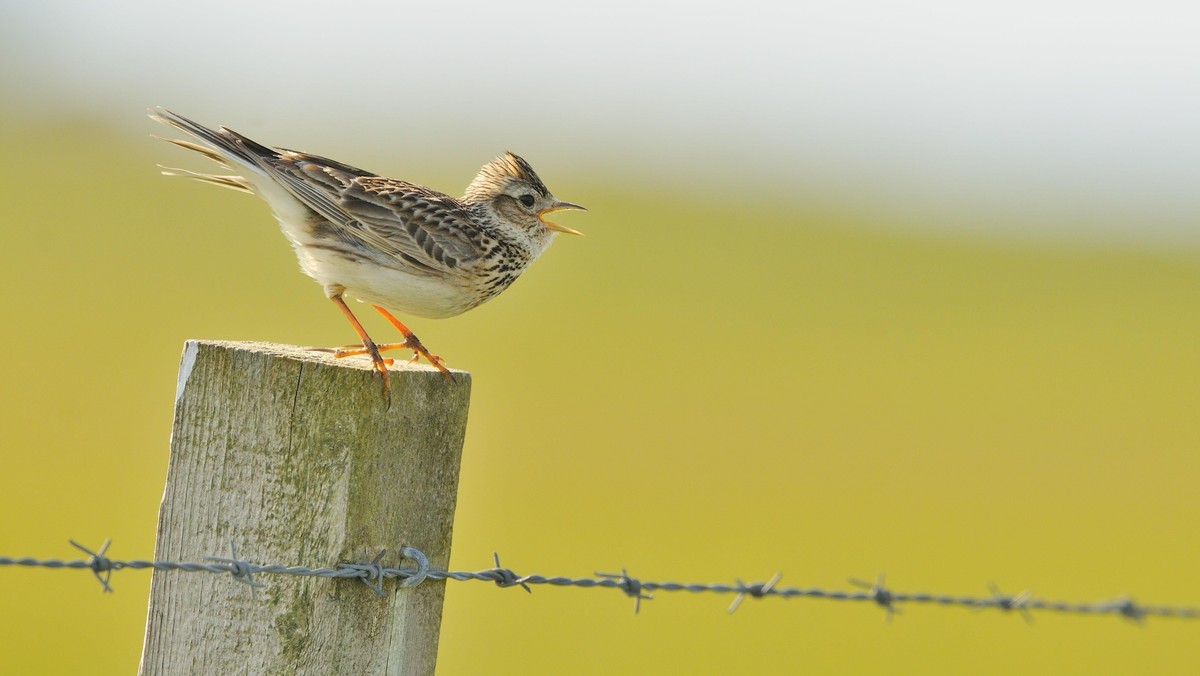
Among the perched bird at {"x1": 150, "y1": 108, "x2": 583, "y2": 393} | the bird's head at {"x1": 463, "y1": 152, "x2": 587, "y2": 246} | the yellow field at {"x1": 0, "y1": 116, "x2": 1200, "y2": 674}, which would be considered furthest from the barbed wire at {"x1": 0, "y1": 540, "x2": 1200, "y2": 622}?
the yellow field at {"x1": 0, "y1": 116, "x2": 1200, "y2": 674}

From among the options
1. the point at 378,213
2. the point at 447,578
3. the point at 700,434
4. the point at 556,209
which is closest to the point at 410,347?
the point at 378,213

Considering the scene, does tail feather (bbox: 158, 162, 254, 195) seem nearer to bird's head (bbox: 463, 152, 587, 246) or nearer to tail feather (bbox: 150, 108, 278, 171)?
tail feather (bbox: 150, 108, 278, 171)

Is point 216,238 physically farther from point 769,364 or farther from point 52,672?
point 52,672

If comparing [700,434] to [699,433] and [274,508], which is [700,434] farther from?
[274,508]

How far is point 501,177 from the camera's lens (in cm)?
855

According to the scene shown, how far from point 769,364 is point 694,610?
17.1 metres

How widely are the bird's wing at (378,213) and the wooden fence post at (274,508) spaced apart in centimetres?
301

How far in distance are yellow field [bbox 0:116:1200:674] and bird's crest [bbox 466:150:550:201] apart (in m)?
8.21

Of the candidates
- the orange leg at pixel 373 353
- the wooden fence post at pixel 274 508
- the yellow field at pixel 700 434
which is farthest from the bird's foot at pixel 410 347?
the yellow field at pixel 700 434

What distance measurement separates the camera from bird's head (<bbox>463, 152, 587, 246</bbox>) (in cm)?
843

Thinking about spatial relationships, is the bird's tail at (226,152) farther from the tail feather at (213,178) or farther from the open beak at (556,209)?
the open beak at (556,209)

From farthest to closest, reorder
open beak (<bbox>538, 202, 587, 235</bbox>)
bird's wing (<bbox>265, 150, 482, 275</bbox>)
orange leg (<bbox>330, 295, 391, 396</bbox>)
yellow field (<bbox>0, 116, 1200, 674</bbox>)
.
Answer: yellow field (<bbox>0, 116, 1200, 674</bbox>) < open beak (<bbox>538, 202, 587, 235</bbox>) < bird's wing (<bbox>265, 150, 482, 275</bbox>) < orange leg (<bbox>330, 295, 391, 396</bbox>)

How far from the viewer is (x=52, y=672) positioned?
15414 mm

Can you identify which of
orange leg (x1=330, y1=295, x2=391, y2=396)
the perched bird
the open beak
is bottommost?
orange leg (x1=330, y1=295, x2=391, y2=396)
